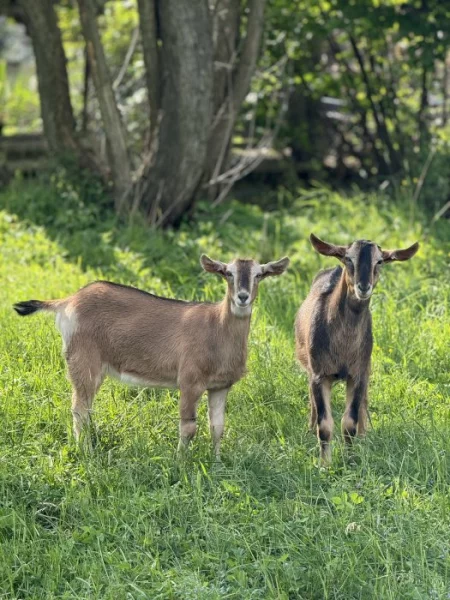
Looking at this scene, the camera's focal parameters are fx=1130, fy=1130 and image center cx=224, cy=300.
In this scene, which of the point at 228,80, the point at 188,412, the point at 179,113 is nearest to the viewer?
the point at 188,412

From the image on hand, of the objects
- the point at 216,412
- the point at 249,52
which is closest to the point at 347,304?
the point at 216,412

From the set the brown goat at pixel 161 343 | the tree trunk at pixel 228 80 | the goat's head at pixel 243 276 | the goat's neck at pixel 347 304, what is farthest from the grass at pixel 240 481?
the tree trunk at pixel 228 80

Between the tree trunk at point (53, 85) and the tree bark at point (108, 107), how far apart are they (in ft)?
2.91

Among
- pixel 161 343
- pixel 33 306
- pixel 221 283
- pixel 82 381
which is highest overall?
pixel 33 306

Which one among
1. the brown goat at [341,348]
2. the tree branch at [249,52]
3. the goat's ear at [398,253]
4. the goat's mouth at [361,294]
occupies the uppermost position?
the tree branch at [249,52]

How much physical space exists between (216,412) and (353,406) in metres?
0.78

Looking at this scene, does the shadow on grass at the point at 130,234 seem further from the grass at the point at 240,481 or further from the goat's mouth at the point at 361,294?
the goat's mouth at the point at 361,294

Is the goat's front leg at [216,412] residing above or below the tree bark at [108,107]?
below

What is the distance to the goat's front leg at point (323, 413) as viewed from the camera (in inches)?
246

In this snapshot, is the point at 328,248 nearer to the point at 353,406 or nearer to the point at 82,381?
the point at 353,406

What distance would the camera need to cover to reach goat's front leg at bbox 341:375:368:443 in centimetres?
636

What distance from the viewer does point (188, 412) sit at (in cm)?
629

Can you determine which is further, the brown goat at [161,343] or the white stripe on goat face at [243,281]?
the brown goat at [161,343]

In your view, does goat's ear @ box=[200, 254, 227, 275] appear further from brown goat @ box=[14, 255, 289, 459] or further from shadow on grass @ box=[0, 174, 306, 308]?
shadow on grass @ box=[0, 174, 306, 308]
